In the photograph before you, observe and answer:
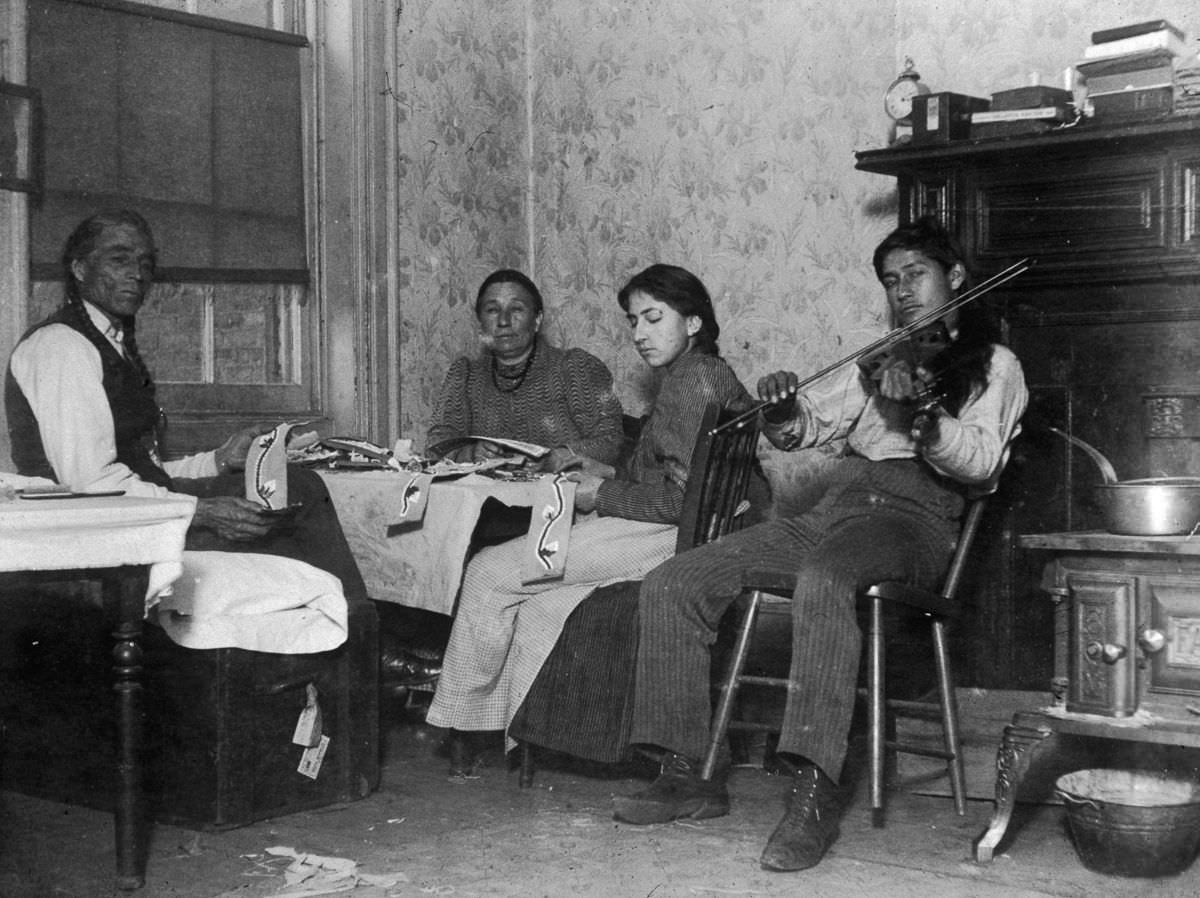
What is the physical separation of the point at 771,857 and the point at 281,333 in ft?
8.97

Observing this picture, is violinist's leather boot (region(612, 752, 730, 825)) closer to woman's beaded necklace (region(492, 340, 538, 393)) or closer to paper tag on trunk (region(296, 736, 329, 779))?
paper tag on trunk (region(296, 736, 329, 779))

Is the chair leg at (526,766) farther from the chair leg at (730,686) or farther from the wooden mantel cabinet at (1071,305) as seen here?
the wooden mantel cabinet at (1071,305)

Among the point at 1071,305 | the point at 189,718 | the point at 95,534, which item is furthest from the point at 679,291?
the point at 95,534

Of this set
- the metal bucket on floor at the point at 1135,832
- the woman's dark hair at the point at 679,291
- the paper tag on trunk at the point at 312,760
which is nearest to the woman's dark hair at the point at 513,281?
the woman's dark hair at the point at 679,291

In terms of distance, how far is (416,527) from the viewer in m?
3.80

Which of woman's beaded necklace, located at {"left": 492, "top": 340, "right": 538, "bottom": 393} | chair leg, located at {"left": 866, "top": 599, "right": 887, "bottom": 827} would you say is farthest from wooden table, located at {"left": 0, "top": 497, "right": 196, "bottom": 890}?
woman's beaded necklace, located at {"left": 492, "top": 340, "right": 538, "bottom": 393}

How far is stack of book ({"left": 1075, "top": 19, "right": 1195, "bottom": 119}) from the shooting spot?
355 cm

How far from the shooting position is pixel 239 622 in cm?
317

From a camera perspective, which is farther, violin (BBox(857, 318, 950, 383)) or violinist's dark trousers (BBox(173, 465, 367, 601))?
violinist's dark trousers (BBox(173, 465, 367, 601))

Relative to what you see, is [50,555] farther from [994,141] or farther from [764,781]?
[994,141]

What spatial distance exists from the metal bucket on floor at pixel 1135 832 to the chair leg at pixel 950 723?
1.05ft

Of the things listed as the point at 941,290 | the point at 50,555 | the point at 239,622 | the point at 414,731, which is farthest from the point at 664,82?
the point at 50,555

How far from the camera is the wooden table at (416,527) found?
3691 mm

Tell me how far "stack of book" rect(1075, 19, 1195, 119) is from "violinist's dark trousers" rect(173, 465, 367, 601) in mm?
2215
